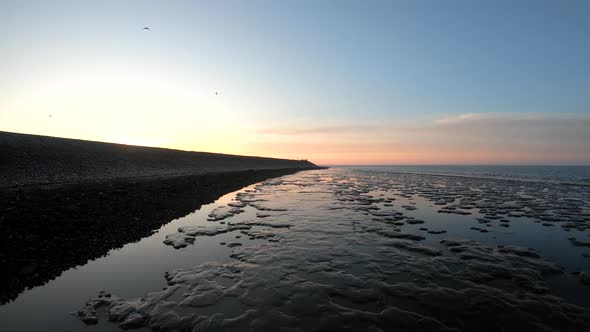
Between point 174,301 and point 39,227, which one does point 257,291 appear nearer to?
point 174,301

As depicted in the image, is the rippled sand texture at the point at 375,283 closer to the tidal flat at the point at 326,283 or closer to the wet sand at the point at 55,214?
the tidal flat at the point at 326,283

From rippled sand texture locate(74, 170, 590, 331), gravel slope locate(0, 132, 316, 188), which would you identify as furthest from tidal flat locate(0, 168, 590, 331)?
gravel slope locate(0, 132, 316, 188)

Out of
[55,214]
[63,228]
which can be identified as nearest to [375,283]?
[63,228]

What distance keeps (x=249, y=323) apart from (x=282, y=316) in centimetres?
74

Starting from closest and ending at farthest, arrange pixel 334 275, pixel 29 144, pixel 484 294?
pixel 484 294
pixel 334 275
pixel 29 144

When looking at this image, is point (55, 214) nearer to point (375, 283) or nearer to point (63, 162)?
point (375, 283)

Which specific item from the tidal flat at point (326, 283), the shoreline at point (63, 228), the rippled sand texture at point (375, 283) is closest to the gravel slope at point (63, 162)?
the shoreline at point (63, 228)

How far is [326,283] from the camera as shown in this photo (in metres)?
7.68

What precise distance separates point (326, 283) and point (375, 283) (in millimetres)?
1380

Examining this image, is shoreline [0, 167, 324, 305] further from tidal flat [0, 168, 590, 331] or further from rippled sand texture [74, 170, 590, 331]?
rippled sand texture [74, 170, 590, 331]

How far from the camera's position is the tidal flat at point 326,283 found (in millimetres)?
5746

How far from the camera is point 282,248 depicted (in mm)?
10875

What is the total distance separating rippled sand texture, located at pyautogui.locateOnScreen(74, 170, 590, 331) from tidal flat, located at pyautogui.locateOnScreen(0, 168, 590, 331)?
0.04 metres

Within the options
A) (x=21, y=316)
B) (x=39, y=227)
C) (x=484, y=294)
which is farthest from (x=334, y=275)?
(x=39, y=227)
